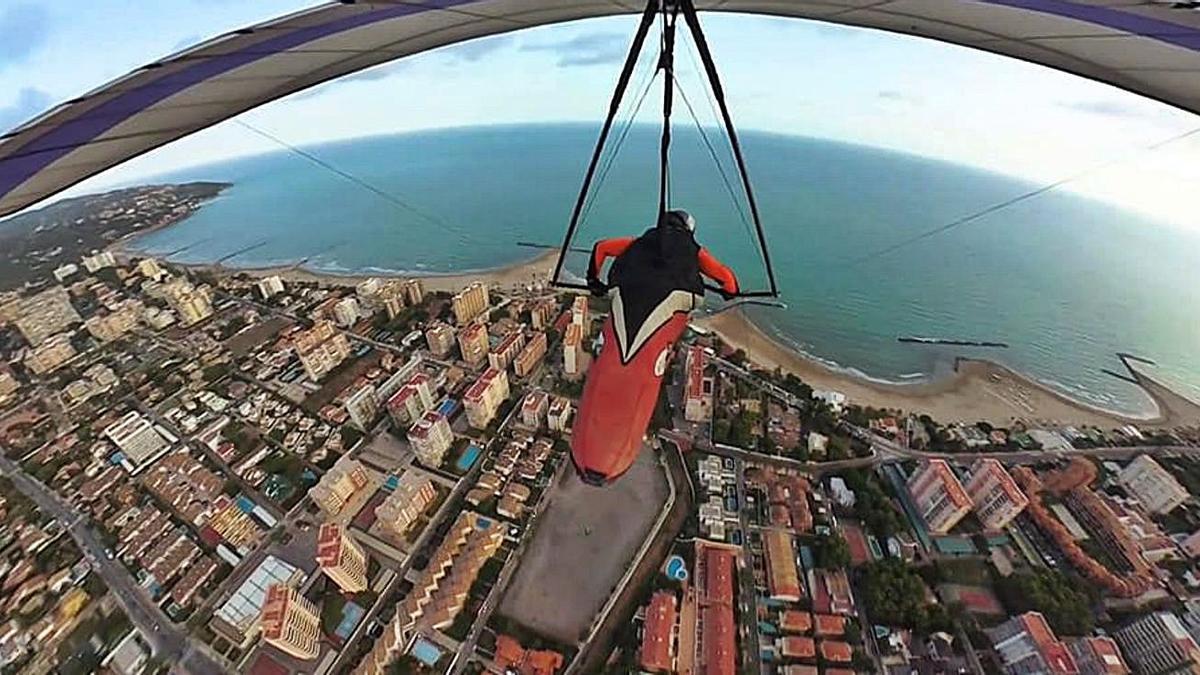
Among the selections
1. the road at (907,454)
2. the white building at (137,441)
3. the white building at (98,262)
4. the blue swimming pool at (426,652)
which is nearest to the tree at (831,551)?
the road at (907,454)

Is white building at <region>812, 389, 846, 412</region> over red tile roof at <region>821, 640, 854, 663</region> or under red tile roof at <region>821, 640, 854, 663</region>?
over

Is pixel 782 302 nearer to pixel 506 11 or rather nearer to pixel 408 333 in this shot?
pixel 408 333

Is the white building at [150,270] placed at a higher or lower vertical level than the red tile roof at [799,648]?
higher

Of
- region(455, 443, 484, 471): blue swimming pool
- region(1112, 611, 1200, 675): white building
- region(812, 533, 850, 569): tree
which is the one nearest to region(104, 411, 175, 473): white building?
region(455, 443, 484, 471): blue swimming pool

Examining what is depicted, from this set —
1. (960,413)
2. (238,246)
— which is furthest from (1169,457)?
(238,246)

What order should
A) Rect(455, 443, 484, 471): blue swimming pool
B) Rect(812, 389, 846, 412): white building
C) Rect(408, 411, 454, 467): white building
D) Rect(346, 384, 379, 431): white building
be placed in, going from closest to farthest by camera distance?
1. Rect(408, 411, 454, 467): white building
2. Rect(455, 443, 484, 471): blue swimming pool
3. Rect(346, 384, 379, 431): white building
4. Rect(812, 389, 846, 412): white building

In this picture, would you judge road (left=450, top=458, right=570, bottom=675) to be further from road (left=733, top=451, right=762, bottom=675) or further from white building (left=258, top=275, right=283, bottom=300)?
white building (left=258, top=275, right=283, bottom=300)

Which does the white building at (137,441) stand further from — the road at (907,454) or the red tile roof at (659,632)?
the road at (907,454)
